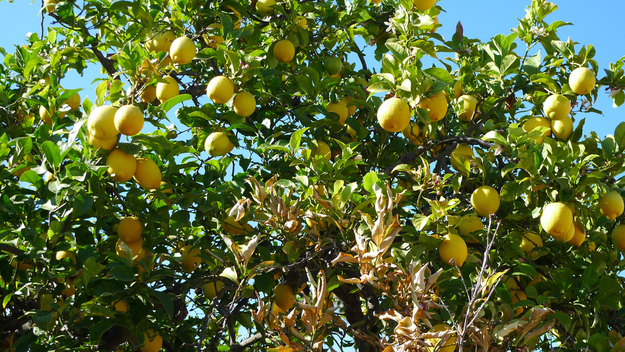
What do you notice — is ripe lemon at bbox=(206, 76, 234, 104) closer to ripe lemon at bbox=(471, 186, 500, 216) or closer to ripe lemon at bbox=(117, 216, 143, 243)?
ripe lemon at bbox=(117, 216, 143, 243)

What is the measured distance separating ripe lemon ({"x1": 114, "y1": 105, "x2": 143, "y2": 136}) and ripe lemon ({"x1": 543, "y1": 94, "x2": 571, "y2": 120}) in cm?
210

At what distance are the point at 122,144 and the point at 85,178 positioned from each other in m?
0.24

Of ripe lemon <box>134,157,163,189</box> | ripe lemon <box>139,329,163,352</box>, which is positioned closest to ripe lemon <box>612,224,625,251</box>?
ripe lemon <box>134,157,163,189</box>

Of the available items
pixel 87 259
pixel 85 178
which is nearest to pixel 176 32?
pixel 85 178

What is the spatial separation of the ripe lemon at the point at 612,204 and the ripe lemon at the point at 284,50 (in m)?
1.89

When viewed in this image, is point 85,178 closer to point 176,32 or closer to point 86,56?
point 176,32

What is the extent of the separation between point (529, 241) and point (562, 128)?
25.6 inches

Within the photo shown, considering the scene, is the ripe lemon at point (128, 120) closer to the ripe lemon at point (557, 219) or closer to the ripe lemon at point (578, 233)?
the ripe lemon at point (557, 219)

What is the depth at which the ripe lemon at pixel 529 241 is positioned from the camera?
3131 mm

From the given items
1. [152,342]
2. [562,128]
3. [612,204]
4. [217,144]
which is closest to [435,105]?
[562,128]

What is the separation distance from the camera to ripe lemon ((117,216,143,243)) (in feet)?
8.89

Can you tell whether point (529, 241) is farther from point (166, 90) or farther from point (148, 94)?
point (148, 94)

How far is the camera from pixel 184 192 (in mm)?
2922

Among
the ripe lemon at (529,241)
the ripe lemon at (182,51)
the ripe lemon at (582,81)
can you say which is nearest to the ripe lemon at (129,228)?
the ripe lemon at (182,51)
